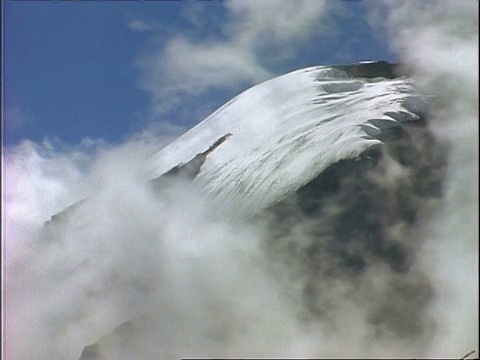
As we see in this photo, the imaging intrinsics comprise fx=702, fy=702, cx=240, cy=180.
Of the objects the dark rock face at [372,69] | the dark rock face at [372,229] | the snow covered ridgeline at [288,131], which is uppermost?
the dark rock face at [372,69]

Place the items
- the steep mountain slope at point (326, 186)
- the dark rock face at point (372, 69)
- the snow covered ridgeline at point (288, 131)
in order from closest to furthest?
the steep mountain slope at point (326, 186)
the snow covered ridgeline at point (288, 131)
the dark rock face at point (372, 69)

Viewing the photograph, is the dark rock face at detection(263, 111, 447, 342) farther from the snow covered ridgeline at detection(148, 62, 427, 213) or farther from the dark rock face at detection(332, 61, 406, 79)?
the dark rock face at detection(332, 61, 406, 79)

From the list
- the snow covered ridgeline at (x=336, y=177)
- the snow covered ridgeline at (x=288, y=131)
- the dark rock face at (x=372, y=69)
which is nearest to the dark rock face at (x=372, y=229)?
the snow covered ridgeline at (x=336, y=177)

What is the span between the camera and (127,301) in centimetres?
1036

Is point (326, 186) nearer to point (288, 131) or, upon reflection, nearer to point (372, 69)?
point (288, 131)

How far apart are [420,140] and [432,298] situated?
274 cm

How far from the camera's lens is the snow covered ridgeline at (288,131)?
429 inches

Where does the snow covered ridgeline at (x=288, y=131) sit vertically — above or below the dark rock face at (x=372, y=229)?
above

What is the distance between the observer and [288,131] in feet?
36.8

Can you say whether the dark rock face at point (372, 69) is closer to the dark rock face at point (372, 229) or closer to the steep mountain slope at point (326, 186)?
the steep mountain slope at point (326, 186)

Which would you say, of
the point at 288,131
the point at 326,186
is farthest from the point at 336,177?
the point at 288,131

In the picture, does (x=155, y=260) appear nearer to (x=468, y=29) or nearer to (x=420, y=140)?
(x=420, y=140)

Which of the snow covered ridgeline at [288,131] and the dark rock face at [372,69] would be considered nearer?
the snow covered ridgeline at [288,131]

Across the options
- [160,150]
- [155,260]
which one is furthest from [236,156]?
[155,260]
